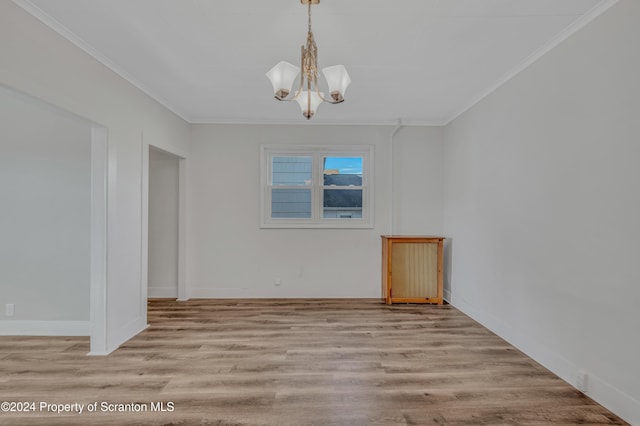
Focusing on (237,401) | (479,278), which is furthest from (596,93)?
(237,401)

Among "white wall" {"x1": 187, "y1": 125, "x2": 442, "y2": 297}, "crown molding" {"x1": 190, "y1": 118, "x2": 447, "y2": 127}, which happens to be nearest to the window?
"white wall" {"x1": 187, "y1": 125, "x2": 442, "y2": 297}

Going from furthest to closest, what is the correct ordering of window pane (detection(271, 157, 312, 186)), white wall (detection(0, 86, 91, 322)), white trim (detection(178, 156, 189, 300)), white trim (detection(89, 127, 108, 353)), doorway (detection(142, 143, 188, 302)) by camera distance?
window pane (detection(271, 157, 312, 186)) < doorway (detection(142, 143, 188, 302)) < white trim (detection(178, 156, 189, 300)) < white wall (detection(0, 86, 91, 322)) < white trim (detection(89, 127, 108, 353))

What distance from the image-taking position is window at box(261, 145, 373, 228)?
454 cm

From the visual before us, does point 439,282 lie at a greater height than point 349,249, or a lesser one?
lesser

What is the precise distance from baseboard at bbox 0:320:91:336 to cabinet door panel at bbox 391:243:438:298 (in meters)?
3.55

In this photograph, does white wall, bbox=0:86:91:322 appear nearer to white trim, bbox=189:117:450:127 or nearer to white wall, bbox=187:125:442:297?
white wall, bbox=187:125:442:297

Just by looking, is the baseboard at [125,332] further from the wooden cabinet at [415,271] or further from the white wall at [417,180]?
the white wall at [417,180]

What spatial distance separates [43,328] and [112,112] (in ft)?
7.37

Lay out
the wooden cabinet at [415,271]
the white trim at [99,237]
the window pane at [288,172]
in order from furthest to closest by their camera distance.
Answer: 1. the window pane at [288,172]
2. the wooden cabinet at [415,271]
3. the white trim at [99,237]

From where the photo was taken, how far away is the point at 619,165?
Answer: 1857mm

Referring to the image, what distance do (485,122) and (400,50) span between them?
58.9 inches

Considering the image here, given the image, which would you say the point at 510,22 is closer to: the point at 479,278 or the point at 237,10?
the point at 237,10

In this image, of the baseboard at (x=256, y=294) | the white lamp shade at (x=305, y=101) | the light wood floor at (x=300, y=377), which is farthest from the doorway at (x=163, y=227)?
the white lamp shade at (x=305, y=101)

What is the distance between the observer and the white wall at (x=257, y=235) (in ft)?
14.6
